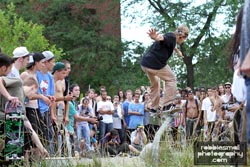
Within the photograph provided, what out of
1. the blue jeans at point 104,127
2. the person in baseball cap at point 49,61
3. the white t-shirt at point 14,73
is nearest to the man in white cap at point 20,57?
the white t-shirt at point 14,73

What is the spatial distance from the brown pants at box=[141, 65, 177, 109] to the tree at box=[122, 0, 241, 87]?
21280 mm

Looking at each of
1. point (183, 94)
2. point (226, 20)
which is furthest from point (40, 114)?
point (226, 20)

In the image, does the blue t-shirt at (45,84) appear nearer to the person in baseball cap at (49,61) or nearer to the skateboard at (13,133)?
the person in baseball cap at (49,61)

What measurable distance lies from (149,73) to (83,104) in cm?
639

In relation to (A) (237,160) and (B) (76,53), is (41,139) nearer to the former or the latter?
(A) (237,160)

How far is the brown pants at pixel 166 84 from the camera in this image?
840cm

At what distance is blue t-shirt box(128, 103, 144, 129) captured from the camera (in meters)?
15.9

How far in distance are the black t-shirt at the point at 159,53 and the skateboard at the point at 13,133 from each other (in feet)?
5.81

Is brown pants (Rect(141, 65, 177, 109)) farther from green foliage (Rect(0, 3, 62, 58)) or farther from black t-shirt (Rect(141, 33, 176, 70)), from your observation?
green foliage (Rect(0, 3, 62, 58))

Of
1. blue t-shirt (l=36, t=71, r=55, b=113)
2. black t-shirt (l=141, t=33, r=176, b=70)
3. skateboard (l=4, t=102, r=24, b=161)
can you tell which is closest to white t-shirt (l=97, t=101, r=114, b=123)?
blue t-shirt (l=36, t=71, r=55, b=113)

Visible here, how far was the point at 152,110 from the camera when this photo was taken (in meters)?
8.74

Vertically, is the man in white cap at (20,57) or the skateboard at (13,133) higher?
the man in white cap at (20,57)

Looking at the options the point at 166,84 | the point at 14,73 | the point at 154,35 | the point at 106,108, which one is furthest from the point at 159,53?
the point at 106,108

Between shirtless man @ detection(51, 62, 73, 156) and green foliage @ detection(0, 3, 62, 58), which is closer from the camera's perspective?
shirtless man @ detection(51, 62, 73, 156)
